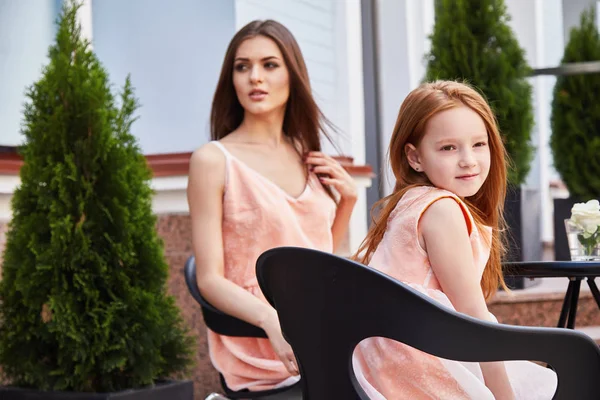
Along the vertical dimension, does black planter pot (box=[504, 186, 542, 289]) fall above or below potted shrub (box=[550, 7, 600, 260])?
below

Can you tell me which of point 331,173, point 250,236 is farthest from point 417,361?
point 331,173

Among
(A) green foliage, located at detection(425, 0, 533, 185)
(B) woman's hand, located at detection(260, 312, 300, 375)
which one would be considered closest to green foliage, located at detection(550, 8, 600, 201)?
(A) green foliage, located at detection(425, 0, 533, 185)

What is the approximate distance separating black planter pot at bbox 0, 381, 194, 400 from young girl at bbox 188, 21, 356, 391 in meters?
0.50

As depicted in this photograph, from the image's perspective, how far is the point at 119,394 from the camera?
9.25 ft

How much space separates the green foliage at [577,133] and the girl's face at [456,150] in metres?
4.19

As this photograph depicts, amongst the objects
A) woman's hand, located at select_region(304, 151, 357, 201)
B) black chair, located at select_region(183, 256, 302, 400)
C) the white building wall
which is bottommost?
Answer: black chair, located at select_region(183, 256, 302, 400)

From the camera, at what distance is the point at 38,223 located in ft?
9.52

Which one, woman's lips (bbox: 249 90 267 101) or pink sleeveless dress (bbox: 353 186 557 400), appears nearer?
pink sleeveless dress (bbox: 353 186 557 400)

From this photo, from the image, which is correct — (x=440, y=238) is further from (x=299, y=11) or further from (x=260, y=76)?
(x=299, y=11)

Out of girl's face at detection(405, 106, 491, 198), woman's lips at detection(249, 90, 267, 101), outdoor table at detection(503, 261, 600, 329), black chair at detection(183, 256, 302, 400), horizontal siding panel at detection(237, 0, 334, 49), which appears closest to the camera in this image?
girl's face at detection(405, 106, 491, 198)

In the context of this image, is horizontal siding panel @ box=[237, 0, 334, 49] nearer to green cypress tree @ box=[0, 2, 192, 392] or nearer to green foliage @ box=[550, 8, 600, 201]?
green foliage @ box=[550, 8, 600, 201]

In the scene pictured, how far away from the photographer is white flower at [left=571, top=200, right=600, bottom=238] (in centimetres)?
239

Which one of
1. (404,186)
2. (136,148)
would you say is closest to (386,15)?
(136,148)

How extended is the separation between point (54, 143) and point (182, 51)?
6.68ft
